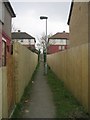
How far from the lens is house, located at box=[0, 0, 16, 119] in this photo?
6656 millimetres

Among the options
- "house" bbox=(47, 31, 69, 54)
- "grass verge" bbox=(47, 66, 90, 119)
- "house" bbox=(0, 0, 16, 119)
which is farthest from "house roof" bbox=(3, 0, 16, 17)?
"house" bbox=(47, 31, 69, 54)

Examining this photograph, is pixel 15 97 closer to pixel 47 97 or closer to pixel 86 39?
pixel 47 97

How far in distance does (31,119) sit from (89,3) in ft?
47.8

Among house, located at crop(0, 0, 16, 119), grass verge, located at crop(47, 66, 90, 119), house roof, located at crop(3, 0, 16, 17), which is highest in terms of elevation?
house roof, located at crop(3, 0, 16, 17)

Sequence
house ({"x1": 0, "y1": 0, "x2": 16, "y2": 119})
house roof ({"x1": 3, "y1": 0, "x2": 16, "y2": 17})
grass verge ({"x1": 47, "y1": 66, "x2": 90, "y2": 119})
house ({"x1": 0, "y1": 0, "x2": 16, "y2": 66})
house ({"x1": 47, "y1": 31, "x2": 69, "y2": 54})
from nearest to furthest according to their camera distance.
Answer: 1. house ({"x1": 0, "y1": 0, "x2": 16, "y2": 119})
2. grass verge ({"x1": 47, "y1": 66, "x2": 90, "y2": 119})
3. house ({"x1": 0, "y1": 0, "x2": 16, "y2": 66})
4. house roof ({"x1": 3, "y1": 0, "x2": 16, "y2": 17})
5. house ({"x1": 47, "y1": 31, "x2": 69, "y2": 54})

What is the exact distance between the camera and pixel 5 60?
10.5 meters

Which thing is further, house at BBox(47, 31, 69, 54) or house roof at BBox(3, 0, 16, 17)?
house at BBox(47, 31, 69, 54)

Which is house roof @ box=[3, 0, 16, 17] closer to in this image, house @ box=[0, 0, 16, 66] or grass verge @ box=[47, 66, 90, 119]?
house @ box=[0, 0, 16, 66]

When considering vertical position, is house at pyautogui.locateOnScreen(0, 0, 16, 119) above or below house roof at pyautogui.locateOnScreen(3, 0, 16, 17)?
below

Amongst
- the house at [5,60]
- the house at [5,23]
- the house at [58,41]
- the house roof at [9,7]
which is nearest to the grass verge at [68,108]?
the house at [5,60]

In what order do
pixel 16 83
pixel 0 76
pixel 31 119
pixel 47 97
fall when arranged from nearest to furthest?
pixel 0 76 → pixel 31 119 → pixel 16 83 → pixel 47 97

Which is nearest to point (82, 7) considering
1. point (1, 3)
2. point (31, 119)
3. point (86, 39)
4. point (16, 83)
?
point (86, 39)

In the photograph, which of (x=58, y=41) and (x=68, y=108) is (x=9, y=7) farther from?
(x=58, y=41)

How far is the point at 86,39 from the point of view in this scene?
22.6 m
